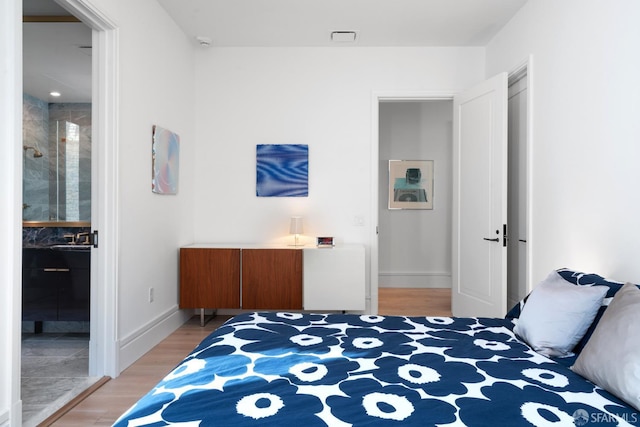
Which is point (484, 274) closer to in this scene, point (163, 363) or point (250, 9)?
point (163, 363)

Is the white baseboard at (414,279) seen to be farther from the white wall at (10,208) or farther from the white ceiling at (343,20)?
the white wall at (10,208)

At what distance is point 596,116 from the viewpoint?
93.7 inches

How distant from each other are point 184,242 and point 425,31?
118 inches

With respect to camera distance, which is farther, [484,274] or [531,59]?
[484,274]

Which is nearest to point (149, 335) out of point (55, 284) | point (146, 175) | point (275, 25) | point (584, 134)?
point (55, 284)

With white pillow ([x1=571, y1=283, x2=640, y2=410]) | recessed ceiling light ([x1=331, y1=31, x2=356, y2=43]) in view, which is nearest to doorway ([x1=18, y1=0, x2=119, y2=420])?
recessed ceiling light ([x1=331, y1=31, x2=356, y2=43])

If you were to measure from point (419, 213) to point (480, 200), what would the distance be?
2084 mm

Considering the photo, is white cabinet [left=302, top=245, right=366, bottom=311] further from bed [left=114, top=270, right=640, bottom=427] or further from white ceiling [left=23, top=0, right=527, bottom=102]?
white ceiling [left=23, top=0, right=527, bottom=102]

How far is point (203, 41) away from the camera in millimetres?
3963

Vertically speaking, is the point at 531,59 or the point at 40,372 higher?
the point at 531,59

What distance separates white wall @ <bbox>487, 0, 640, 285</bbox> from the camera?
213cm

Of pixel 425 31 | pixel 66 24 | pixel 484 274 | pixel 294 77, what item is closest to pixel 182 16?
pixel 66 24

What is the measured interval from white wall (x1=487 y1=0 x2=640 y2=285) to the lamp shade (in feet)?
6.48

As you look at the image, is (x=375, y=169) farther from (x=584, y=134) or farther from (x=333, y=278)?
(x=584, y=134)
